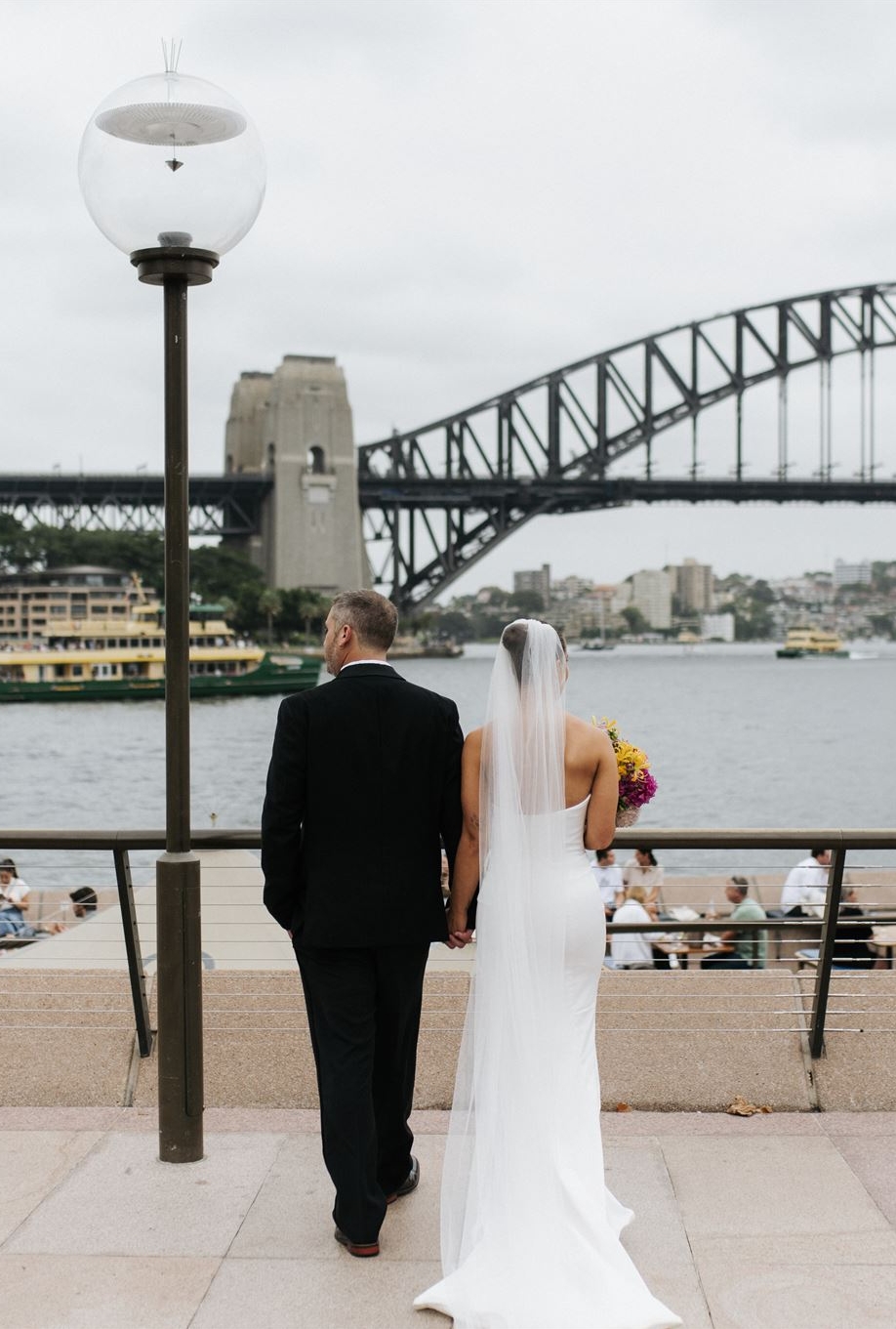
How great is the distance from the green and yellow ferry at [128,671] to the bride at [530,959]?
184 ft

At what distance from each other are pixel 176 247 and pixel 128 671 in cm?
6195

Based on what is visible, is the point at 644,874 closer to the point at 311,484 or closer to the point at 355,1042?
the point at 355,1042

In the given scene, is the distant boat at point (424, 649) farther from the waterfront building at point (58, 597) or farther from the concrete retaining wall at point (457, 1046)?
the concrete retaining wall at point (457, 1046)

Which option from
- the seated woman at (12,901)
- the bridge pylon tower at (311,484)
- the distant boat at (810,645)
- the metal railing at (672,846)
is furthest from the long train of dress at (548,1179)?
the distant boat at (810,645)

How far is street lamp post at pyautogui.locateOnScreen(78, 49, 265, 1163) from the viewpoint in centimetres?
387

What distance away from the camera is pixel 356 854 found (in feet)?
11.4

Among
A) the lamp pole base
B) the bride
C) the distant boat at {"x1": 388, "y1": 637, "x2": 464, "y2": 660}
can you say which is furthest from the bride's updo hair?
the distant boat at {"x1": 388, "y1": 637, "x2": 464, "y2": 660}

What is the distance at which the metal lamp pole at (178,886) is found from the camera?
397 centimetres

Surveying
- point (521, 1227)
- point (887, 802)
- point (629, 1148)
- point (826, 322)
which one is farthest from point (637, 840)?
point (826, 322)

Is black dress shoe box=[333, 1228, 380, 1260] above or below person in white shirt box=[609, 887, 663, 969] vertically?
above

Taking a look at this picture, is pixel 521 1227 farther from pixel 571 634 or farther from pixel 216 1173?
pixel 571 634

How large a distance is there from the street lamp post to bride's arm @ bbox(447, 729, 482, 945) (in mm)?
783

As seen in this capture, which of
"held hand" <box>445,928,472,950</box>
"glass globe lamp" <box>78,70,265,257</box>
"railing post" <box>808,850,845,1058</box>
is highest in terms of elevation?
"glass globe lamp" <box>78,70,265,257</box>

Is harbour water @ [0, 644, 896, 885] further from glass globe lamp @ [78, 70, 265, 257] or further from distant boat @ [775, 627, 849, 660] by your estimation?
distant boat @ [775, 627, 849, 660]
